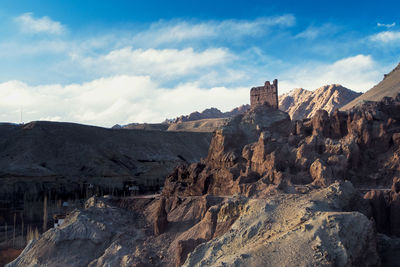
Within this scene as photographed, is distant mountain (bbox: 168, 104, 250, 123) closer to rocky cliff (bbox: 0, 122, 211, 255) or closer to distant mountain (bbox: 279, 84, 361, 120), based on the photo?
distant mountain (bbox: 279, 84, 361, 120)

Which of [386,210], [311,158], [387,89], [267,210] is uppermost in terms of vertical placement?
[387,89]

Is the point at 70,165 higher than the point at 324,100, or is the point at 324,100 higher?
the point at 324,100

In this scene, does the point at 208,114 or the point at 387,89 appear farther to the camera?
the point at 208,114

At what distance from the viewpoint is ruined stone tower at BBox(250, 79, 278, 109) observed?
4172 centimetres

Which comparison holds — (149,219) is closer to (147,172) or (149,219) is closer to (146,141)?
(147,172)

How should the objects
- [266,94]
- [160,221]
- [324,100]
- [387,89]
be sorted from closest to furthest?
[160,221], [266,94], [387,89], [324,100]

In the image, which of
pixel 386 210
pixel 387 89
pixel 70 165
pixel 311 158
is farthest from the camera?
pixel 387 89

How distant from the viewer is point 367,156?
25812mm

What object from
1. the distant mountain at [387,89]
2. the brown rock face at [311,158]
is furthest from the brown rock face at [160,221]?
the distant mountain at [387,89]

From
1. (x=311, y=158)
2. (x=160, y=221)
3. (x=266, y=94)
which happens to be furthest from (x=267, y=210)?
→ (x=266, y=94)

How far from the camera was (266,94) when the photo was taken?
4247cm

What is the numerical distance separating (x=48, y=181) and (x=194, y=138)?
4251cm

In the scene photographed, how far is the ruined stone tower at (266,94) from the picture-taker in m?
41.7

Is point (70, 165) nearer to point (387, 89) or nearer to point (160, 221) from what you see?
point (160, 221)
